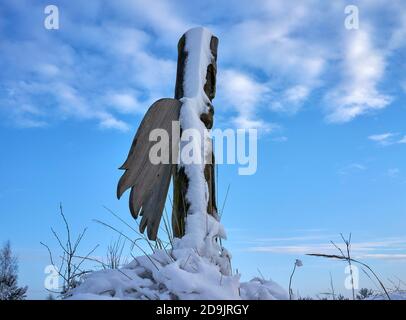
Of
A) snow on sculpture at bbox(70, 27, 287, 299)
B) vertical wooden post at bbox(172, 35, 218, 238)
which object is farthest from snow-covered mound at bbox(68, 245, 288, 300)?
vertical wooden post at bbox(172, 35, 218, 238)

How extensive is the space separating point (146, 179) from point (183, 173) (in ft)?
1.03

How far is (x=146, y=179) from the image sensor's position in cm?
359

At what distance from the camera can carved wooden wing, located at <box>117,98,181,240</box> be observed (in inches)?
141

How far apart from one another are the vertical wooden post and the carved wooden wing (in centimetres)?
11

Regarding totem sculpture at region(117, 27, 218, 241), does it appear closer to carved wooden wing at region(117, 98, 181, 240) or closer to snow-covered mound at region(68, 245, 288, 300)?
carved wooden wing at region(117, 98, 181, 240)

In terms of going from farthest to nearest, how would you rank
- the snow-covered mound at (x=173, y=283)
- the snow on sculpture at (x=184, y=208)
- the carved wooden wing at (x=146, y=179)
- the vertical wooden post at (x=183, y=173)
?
the carved wooden wing at (x=146, y=179), the vertical wooden post at (x=183, y=173), the snow on sculpture at (x=184, y=208), the snow-covered mound at (x=173, y=283)

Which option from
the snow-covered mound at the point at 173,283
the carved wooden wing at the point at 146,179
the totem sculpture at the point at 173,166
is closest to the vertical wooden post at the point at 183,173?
the totem sculpture at the point at 173,166

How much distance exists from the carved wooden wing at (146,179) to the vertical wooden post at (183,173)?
11 centimetres

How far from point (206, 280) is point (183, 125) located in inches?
62.2

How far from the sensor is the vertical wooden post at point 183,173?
3.46 meters

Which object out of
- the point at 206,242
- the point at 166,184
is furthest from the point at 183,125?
the point at 206,242

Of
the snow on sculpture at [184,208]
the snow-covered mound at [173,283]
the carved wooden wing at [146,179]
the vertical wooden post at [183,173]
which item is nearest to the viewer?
the snow-covered mound at [173,283]

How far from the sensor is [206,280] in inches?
90.7

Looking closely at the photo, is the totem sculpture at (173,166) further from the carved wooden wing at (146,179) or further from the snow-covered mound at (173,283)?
the snow-covered mound at (173,283)
